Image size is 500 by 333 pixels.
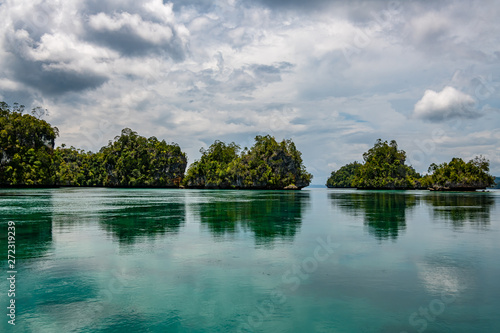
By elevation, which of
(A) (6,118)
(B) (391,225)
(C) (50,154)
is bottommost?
(B) (391,225)

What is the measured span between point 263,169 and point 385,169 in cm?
5485

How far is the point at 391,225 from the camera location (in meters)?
25.8

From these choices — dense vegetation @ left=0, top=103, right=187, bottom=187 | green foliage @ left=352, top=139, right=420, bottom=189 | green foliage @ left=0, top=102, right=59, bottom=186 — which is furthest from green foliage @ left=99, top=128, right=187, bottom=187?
green foliage @ left=352, top=139, right=420, bottom=189

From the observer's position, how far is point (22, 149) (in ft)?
354

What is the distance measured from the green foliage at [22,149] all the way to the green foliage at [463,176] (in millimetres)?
143283

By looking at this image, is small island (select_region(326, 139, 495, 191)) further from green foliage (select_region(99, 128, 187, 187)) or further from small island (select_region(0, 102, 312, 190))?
green foliage (select_region(99, 128, 187, 187))

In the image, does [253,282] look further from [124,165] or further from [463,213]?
[124,165]

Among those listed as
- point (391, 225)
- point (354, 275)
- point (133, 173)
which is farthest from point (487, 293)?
point (133, 173)

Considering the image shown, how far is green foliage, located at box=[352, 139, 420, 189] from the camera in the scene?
164000 mm

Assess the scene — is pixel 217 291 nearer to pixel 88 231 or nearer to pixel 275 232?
Answer: pixel 275 232

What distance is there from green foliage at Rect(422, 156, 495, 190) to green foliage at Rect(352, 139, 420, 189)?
53.7 ft

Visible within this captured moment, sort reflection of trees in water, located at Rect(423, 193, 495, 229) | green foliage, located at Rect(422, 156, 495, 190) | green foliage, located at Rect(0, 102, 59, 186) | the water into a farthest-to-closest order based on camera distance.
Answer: green foliage, located at Rect(422, 156, 495, 190) < green foliage, located at Rect(0, 102, 59, 186) < reflection of trees in water, located at Rect(423, 193, 495, 229) < the water

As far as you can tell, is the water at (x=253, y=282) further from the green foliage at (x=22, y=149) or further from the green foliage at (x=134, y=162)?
the green foliage at (x=134, y=162)

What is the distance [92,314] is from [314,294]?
18.0 feet
